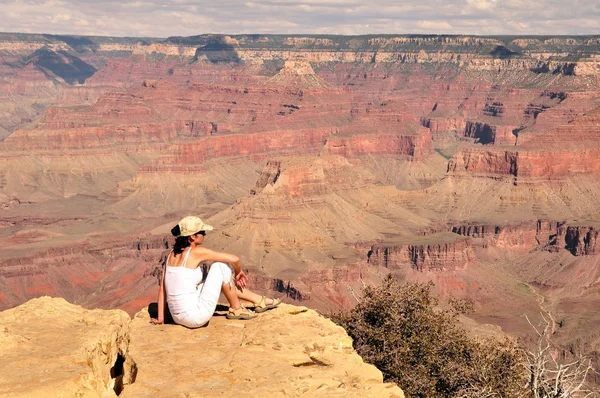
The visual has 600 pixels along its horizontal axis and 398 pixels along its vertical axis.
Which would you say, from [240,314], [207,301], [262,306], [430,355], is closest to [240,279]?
[240,314]

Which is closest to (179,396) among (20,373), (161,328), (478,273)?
(20,373)

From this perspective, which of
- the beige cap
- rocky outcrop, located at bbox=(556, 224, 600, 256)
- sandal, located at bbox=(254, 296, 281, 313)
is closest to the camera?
the beige cap

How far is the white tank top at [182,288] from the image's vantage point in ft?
76.6

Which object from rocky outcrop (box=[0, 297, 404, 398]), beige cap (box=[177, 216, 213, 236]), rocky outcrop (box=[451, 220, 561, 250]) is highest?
beige cap (box=[177, 216, 213, 236])

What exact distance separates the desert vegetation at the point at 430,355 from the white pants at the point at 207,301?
383 inches

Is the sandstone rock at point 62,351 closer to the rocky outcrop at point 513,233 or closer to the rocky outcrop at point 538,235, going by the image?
the rocky outcrop at point 538,235

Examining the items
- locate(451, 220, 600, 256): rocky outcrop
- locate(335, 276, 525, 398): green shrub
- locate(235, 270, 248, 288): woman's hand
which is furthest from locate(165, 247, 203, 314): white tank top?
locate(451, 220, 600, 256): rocky outcrop

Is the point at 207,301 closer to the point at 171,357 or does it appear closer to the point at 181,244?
the point at 181,244

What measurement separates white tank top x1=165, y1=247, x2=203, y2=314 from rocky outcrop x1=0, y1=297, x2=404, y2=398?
74 cm

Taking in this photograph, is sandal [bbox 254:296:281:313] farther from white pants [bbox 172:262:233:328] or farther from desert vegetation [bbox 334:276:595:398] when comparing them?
desert vegetation [bbox 334:276:595:398]

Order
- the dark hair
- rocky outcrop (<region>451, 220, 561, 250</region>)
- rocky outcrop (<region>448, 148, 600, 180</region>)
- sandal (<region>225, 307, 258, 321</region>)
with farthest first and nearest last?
rocky outcrop (<region>448, 148, 600, 180</region>) → rocky outcrop (<region>451, 220, 561, 250</region>) → sandal (<region>225, 307, 258, 321</region>) → the dark hair

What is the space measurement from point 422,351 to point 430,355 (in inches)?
15.7

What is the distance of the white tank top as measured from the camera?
76.6 ft

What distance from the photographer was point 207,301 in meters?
23.5
